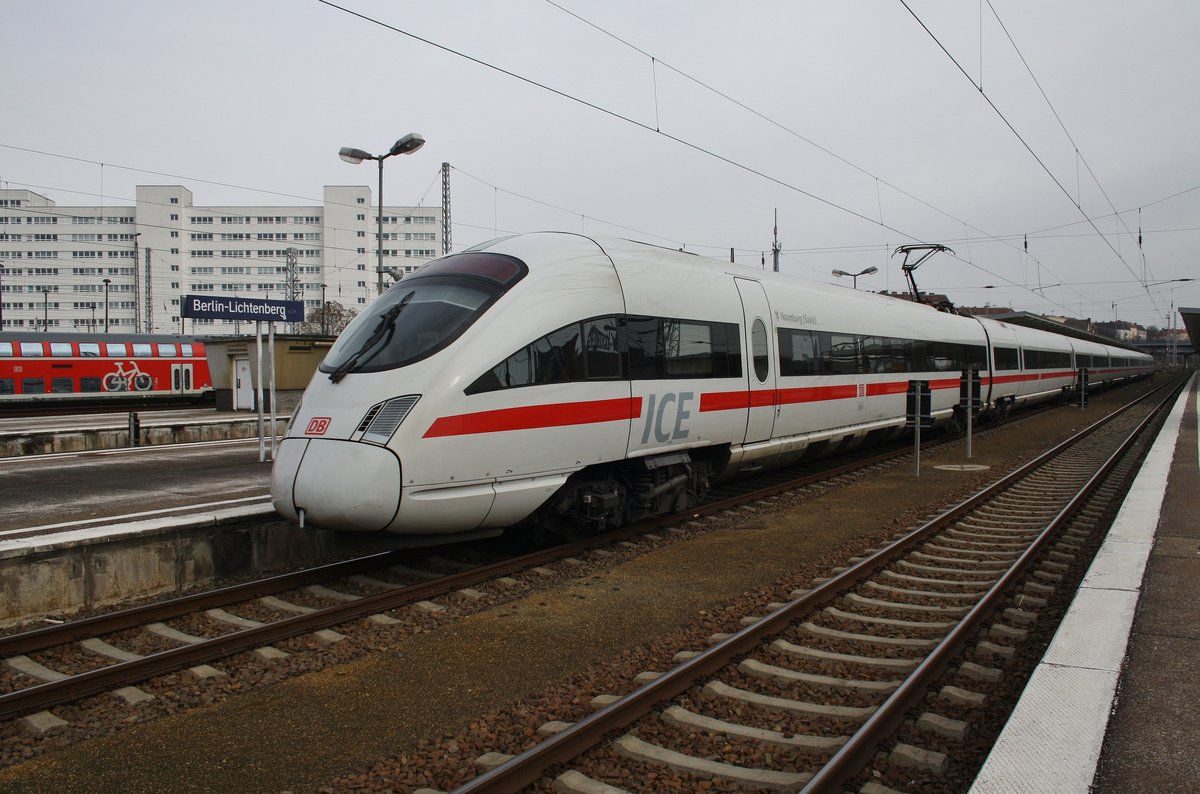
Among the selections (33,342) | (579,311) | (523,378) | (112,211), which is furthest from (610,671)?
(112,211)

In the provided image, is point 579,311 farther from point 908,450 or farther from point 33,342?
point 33,342

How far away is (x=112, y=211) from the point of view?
91188 millimetres

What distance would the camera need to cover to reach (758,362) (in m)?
10.2

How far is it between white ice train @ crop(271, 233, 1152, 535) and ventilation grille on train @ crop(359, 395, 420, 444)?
0.01m

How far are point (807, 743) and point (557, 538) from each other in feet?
15.9

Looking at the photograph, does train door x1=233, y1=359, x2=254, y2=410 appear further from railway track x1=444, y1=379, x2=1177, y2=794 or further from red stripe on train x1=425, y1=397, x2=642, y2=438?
railway track x1=444, y1=379, x2=1177, y2=794

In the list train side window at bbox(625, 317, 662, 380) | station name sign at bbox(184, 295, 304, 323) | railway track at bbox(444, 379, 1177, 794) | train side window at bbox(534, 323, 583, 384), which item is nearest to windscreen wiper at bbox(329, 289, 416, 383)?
train side window at bbox(534, 323, 583, 384)

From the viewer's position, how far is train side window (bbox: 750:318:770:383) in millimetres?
10195

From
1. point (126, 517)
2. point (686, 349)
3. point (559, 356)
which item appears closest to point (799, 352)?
point (686, 349)

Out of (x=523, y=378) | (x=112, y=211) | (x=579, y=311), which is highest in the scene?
(x=112, y=211)

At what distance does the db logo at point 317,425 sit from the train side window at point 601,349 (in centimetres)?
235

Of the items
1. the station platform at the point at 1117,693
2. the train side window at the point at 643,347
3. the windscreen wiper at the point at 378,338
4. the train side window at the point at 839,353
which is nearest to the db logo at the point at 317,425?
the windscreen wiper at the point at 378,338

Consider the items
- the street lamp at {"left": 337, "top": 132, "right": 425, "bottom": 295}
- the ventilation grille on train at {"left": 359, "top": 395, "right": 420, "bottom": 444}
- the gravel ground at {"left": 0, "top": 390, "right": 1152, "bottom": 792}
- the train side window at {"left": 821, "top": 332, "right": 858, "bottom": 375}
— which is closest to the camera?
the gravel ground at {"left": 0, "top": 390, "right": 1152, "bottom": 792}

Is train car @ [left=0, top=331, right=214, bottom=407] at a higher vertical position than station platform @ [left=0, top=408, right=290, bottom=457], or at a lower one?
higher
